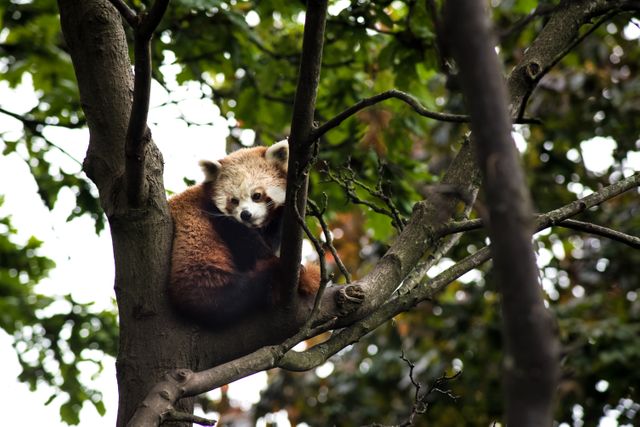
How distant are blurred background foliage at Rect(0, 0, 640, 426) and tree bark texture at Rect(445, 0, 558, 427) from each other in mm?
1943

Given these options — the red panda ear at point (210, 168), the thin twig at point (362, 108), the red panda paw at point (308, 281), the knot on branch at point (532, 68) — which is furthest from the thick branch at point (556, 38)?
the red panda ear at point (210, 168)

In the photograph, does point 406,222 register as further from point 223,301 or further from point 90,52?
point 90,52

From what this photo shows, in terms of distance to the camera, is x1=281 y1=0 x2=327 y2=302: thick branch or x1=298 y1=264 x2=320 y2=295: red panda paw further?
x1=298 y1=264 x2=320 y2=295: red panda paw

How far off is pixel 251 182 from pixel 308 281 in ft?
4.77

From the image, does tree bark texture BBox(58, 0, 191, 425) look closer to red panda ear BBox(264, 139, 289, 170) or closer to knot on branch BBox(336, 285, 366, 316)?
knot on branch BBox(336, 285, 366, 316)

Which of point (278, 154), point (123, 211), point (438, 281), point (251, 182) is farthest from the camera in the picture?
point (278, 154)

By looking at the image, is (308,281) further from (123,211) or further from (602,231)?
(602,231)

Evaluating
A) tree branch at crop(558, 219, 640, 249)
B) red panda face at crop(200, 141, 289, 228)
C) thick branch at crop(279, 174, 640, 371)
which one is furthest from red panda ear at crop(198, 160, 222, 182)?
tree branch at crop(558, 219, 640, 249)

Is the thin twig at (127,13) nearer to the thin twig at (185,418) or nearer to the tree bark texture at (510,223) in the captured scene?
the thin twig at (185,418)

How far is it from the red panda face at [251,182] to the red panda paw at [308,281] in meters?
0.89

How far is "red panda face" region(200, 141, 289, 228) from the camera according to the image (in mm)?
4473

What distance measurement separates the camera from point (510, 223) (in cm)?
116

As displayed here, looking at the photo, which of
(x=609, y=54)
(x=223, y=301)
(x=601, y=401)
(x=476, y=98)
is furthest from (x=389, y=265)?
(x=609, y=54)

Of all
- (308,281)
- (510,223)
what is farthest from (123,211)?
(510,223)
